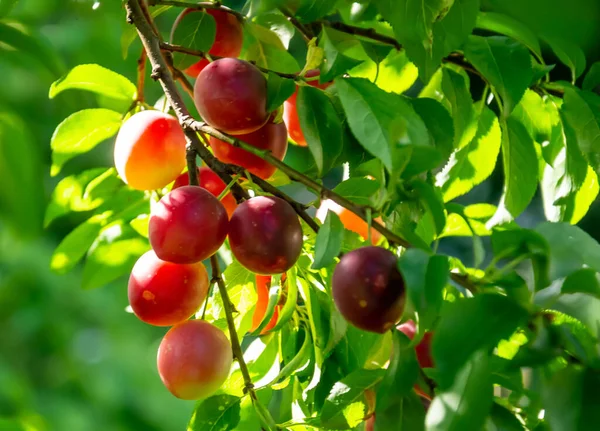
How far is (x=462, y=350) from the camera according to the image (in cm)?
26

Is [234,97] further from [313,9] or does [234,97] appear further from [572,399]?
[572,399]

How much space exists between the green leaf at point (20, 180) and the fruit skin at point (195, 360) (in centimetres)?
25

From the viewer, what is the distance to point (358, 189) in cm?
42

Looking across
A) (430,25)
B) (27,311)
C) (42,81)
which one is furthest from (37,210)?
(430,25)

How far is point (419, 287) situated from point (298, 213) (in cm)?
14

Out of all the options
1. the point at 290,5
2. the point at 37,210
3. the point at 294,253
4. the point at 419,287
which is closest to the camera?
the point at 37,210

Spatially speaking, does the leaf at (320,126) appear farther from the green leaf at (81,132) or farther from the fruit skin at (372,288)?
the green leaf at (81,132)

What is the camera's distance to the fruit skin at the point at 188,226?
401mm

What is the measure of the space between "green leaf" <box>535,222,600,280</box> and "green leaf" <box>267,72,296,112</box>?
6.4 inches

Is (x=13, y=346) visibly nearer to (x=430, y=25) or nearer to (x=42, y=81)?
(x=42, y=81)

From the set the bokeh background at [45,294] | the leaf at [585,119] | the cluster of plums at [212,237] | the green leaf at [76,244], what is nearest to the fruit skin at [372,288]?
the cluster of plums at [212,237]

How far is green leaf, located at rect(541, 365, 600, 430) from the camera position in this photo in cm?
25

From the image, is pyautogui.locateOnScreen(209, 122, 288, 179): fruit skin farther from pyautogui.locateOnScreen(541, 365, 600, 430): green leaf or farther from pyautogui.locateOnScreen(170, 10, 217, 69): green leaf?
pyautogui.locateOnScreen(541, 365, 600, 430): green leaf

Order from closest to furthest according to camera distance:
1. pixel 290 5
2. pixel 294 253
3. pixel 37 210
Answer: pixel 37 210 → pixel 294 253 → pixel 290 5
